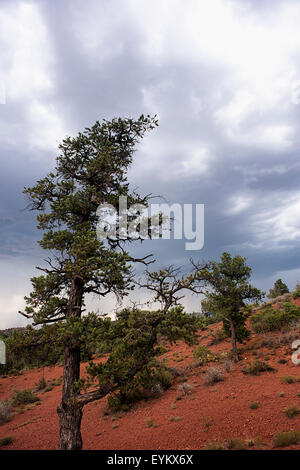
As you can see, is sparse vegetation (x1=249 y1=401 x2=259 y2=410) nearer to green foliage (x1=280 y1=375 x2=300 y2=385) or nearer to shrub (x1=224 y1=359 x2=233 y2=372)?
green foliage (x1=280 y1=375 x2=300 y2=385)

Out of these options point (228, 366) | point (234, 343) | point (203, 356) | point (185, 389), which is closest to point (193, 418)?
point (185, 389)

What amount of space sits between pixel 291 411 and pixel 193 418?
4.27m

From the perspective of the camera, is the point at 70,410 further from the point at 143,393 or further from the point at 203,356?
the point at 203,356

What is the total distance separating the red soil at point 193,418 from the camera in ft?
30.3

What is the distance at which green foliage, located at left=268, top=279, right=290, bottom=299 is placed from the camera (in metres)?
43.6

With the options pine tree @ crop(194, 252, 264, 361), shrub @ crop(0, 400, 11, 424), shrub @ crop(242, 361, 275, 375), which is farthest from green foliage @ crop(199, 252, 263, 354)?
shrub @ crop(0, 400, 11, 424)

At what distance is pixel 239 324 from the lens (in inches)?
779

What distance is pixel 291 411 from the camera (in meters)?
9.30

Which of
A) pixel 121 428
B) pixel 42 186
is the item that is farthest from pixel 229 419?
pixel 42 186

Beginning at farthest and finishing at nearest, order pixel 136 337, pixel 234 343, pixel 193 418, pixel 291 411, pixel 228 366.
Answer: pixel 234 343 < pixel 228 366 < pixel 193 418 < pixel 291 411 < pixel 136 337

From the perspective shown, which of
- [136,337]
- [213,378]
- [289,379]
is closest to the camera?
[136,337]

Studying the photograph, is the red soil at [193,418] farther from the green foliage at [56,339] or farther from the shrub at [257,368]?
the green foliage at [56,339]

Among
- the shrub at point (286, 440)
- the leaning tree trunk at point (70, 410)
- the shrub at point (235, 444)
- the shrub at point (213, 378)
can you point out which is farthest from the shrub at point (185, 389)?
the leaning tree trunk at point (70, 410)
